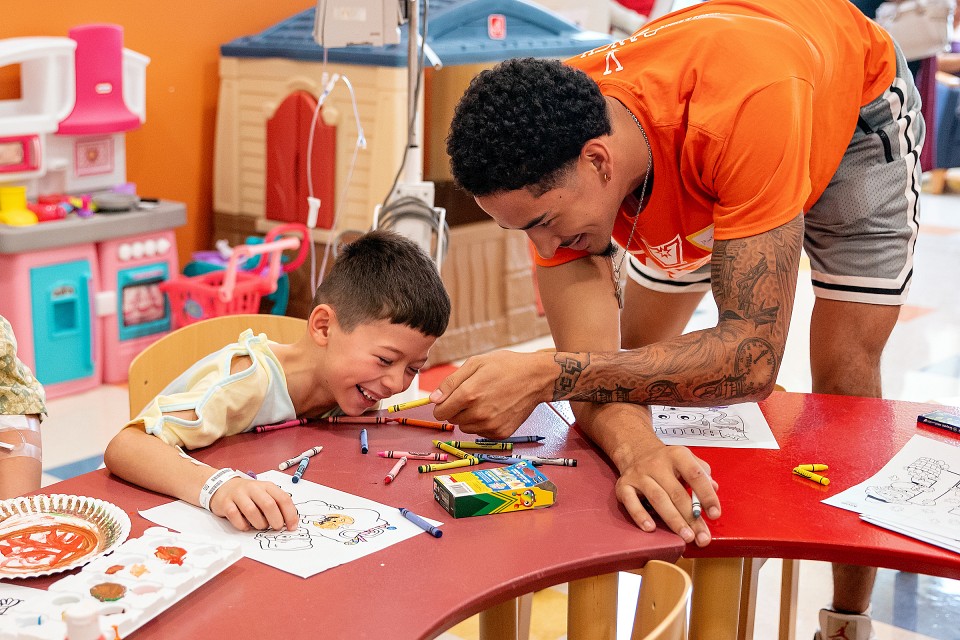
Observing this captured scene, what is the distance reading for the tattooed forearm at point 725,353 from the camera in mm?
1441

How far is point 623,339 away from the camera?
218 cm

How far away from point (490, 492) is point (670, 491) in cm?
21

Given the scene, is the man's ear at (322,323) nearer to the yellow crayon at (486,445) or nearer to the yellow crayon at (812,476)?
the yellow crayon at (486,445)

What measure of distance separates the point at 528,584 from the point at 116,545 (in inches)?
17.1

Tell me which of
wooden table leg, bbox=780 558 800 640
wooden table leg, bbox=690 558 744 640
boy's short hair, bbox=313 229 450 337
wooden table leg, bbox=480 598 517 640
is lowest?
wooden table leg, bbox=780 558 800 640

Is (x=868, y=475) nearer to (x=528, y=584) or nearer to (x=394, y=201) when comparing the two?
(x=528, y=584)

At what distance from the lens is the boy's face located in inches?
60.9

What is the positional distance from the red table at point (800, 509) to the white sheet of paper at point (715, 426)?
0.02 metres

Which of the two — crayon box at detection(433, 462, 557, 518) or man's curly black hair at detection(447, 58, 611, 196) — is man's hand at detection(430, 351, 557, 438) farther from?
man's curly black hair at detection(447, 58, 611, 196)

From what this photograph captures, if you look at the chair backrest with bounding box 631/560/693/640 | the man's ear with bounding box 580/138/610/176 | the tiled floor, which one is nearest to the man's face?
the man's ear with bounding box 580/138/610/176

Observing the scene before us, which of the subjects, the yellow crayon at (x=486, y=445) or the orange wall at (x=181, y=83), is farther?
the orange wall at (x=181, y=83)

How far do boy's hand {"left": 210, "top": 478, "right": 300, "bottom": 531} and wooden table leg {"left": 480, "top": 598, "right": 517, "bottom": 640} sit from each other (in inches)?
19.0

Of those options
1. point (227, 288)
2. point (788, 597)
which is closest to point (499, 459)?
point (788, 597)

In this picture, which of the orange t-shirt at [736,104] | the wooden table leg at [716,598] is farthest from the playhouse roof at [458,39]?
the wooden table leg at [716,598]
